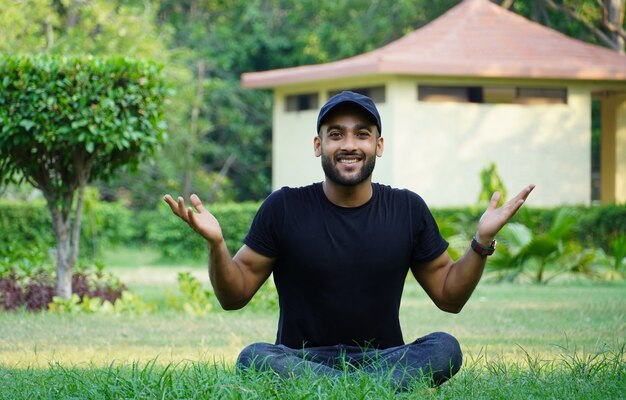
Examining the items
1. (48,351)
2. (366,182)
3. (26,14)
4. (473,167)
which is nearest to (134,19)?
(26,14)

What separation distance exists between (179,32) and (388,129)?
11.0 metres

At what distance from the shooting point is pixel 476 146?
20672 mm

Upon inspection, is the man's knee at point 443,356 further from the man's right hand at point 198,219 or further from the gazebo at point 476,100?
the gazebo at point 476,100

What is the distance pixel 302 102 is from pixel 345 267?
1757 cm

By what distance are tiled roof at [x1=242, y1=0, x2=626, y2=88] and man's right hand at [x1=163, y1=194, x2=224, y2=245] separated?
1451 cm

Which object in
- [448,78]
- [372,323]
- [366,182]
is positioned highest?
[448,78]

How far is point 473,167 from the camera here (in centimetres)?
2066

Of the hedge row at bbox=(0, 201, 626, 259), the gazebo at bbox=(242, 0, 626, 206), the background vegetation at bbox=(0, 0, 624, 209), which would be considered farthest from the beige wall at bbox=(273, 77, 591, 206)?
the background vegetation at bbox=(0, 0, 624, 209)

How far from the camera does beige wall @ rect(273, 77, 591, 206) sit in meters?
20.1

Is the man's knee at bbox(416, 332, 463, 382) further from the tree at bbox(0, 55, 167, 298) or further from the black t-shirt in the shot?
the tree at bbox(0, 55, 167, 298)

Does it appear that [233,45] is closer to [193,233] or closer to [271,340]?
[193,233]

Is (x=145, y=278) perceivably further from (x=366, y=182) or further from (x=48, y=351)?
(x=366, y=182)

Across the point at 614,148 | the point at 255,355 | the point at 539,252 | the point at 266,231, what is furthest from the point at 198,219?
the point at 614,148

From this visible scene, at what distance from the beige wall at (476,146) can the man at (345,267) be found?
14686mm
